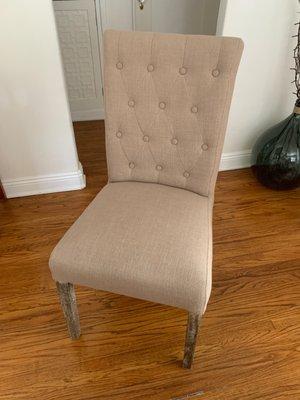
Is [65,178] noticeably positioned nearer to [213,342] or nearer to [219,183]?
[219,183]

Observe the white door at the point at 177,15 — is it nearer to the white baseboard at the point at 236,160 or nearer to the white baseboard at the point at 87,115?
the white baseboard at the point at 87,115

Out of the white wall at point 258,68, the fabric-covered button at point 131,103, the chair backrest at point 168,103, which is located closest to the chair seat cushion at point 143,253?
the chair backrest at point 168,103

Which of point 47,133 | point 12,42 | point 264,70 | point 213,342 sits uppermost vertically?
point 12,42

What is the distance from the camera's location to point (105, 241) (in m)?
0.93

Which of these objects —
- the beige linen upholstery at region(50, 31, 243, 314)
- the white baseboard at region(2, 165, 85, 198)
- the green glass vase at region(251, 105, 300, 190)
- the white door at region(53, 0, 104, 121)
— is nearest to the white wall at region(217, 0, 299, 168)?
the green glass vase at region(251, 105, 300, 190)

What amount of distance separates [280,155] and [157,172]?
35.7 inches

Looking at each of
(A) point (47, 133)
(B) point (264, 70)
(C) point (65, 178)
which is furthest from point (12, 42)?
(B) point (264, 70)

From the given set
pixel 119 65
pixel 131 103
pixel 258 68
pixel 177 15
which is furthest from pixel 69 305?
pixel 177 15

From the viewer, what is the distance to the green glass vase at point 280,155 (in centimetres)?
173

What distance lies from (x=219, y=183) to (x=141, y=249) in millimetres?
1184

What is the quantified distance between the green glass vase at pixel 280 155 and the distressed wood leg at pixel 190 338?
117 cm

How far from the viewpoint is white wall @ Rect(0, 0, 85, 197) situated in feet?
4.57

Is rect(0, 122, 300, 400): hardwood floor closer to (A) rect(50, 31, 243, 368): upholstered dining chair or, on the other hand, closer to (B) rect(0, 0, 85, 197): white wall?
(A) rect(50, 31, 243, 368): upholstered dining chair

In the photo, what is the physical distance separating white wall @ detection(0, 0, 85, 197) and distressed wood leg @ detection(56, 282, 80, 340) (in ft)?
3.17
